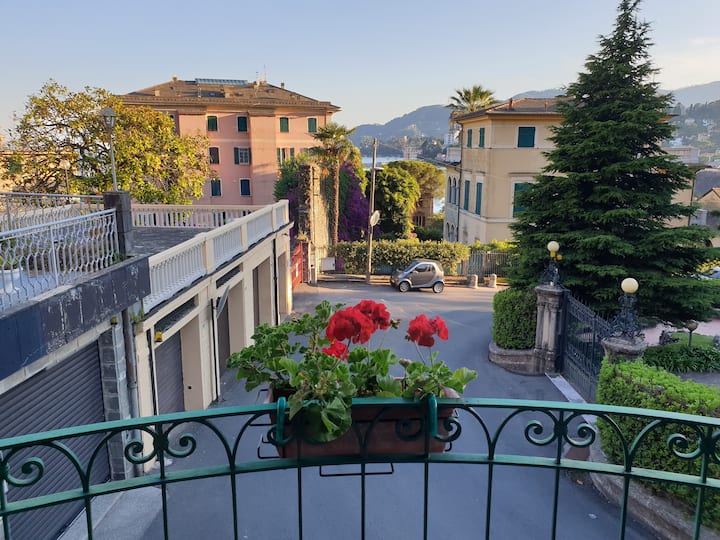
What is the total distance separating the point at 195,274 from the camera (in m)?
11.2

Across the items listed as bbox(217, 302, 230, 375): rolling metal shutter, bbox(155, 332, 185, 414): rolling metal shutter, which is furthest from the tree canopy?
bbox(155, 332, 185, 414): rolling metal shutter

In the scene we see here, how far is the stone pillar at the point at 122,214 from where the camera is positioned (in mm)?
7445

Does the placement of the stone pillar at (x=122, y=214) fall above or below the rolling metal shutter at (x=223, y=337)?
above

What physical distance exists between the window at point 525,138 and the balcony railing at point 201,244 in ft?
52.5

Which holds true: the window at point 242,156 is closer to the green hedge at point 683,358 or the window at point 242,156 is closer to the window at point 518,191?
the window at point 518,191

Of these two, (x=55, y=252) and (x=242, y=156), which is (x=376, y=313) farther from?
(x=242, y=156)

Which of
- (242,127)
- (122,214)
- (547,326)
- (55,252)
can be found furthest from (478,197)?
(55,252)

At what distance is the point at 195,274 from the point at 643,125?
11.3 metres

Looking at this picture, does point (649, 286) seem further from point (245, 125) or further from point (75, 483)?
point (245, 125)

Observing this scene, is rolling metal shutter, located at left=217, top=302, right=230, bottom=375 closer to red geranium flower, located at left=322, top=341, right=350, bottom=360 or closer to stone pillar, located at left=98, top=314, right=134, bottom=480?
stone pillar, located at left=98, top=314, right=134, bottom=480

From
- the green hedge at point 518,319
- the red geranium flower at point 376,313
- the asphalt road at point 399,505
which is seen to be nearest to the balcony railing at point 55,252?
the asphalt road at point 399,505

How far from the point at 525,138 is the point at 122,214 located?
26.0 metres

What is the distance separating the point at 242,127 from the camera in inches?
1713

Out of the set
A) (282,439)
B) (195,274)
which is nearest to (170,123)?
(195,274)
